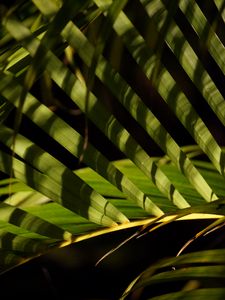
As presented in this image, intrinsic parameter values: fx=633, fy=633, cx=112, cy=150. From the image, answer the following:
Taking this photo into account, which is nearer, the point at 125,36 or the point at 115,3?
the point at 115,3

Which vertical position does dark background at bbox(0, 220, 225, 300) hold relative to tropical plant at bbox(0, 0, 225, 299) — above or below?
below

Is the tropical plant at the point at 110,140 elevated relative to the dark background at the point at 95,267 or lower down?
elevated

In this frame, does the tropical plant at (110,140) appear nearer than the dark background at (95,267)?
Yes

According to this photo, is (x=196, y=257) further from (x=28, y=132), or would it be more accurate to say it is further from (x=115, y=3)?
(x=28, y=132)

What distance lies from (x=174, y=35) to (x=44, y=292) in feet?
4.64

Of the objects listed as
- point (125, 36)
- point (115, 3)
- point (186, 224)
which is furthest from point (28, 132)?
point (115, 3)

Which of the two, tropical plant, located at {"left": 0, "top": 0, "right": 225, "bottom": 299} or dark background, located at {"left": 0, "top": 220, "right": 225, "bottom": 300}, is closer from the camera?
Result: tropical plant, located at {"left": 0, "top": 0, "right": 225, "bottom": 299}

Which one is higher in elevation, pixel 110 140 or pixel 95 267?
pixel 110 140

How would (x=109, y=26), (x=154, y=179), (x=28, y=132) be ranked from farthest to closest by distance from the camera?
(x=28, y=132) → (x=154, y=179) → (x=109, y=26)

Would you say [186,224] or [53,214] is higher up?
[53,214]

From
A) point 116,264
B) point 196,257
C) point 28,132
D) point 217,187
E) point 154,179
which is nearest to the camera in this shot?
point 196,257

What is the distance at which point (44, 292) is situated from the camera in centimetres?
203

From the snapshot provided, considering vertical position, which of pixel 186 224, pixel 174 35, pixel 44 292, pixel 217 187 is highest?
pixel 174 35

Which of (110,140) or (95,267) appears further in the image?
(95,267)
